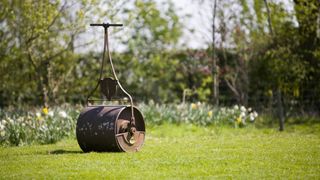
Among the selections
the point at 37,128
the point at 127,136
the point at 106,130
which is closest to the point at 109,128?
the point at 106,130

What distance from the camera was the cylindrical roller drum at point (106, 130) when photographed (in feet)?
31.2

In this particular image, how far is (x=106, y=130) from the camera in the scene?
9.48 m

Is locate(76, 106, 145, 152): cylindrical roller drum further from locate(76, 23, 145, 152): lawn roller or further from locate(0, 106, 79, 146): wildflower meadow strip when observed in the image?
locate(0, 106, 79, 146): wildflower meadow strip

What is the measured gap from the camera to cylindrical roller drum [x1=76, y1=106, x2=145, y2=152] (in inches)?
374

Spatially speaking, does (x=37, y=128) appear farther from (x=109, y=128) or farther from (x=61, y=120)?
(x=109, y=128)

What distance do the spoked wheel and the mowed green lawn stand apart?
0.66ft

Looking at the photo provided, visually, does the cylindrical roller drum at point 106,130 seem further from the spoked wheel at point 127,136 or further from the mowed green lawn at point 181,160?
the mowed green lawn at point 181,160

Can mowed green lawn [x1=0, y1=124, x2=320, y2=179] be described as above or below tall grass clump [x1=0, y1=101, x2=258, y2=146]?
below

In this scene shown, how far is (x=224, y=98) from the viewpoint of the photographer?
19.0m

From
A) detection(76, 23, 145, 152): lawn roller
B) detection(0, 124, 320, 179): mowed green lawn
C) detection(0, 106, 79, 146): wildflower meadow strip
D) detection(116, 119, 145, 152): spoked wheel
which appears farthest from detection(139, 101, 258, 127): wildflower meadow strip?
detection(76, 23, 145, 152): lawn roller

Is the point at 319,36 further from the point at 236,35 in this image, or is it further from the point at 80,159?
the point at 80,159

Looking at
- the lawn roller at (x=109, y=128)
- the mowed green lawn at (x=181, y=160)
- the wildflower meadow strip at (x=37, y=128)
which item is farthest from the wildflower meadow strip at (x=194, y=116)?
the lawn roller at (x=109, y=128)

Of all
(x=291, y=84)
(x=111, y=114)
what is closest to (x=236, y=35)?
(x=291, y=84)

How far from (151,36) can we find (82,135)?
14.9 m
